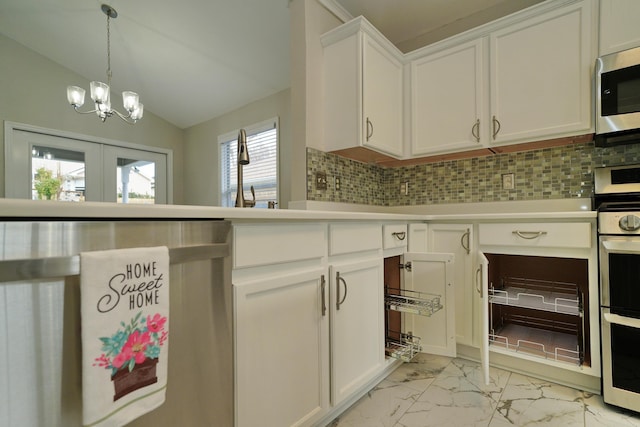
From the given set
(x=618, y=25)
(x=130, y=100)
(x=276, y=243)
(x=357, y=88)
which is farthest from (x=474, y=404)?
(x=130, y=100)

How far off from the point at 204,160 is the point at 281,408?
4298 millimetres

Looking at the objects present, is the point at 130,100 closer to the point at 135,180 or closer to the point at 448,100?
the point at 135,180

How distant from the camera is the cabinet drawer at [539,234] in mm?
1520

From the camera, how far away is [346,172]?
7.67 ft

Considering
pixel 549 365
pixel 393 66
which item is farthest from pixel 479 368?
pixel 393 66

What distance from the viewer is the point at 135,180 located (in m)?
4.64

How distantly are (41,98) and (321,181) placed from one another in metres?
4.02

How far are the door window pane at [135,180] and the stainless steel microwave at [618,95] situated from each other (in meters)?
5.00

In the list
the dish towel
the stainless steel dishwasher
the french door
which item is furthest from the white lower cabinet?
the french door

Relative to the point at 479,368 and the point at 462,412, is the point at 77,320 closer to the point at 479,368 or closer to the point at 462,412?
the point at 462,412

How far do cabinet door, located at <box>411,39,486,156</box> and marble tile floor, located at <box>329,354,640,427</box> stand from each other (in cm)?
150

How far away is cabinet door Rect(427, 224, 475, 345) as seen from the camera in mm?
1820

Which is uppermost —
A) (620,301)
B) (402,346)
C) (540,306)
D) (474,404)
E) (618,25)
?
(618,25)

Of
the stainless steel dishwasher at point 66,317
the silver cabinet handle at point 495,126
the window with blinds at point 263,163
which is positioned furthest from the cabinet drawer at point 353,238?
the window with blinds at point 263,163
